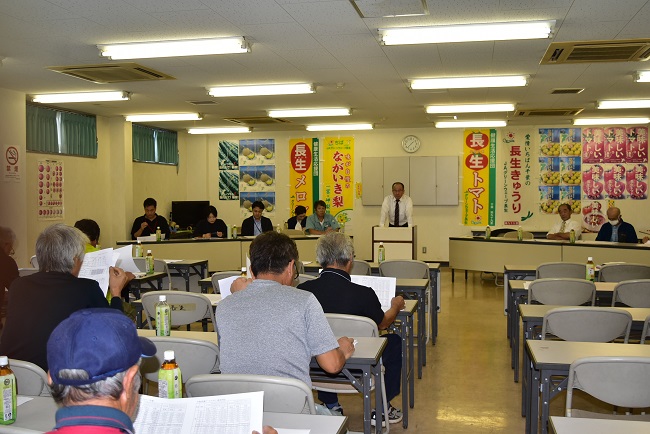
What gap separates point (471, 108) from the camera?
10.3 meters

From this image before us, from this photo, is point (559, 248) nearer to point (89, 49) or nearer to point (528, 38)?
point (528, 38)

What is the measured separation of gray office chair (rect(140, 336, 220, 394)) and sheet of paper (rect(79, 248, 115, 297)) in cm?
88

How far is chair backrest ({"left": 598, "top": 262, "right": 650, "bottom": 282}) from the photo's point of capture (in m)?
6.43

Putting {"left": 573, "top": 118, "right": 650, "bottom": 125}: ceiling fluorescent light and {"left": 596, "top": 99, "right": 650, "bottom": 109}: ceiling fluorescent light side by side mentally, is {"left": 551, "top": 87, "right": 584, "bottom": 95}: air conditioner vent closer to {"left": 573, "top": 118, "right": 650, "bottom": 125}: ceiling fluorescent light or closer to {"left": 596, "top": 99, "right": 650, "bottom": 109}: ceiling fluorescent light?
{"left": 596, "top": 99, "right": 650, "bottom": 109}: ceiling fluorescent light

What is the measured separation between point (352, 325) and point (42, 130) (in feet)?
25.7

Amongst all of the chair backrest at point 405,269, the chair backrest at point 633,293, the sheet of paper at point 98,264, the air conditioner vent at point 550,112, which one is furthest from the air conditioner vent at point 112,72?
the air conditioner vent at point 550,112

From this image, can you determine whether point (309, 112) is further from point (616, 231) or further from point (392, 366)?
point (392, 366)

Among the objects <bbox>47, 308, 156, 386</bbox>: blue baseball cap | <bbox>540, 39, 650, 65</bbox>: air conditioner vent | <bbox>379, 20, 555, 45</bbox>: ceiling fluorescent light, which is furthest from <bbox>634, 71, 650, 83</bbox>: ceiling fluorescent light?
<bbox>47, 308, 156, 386</bbox>: blue baseball cap

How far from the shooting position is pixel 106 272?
392 cm

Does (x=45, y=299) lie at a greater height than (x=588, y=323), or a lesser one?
greater

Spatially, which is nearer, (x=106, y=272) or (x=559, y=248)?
(x=106, y=272)

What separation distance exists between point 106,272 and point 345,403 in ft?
6.80

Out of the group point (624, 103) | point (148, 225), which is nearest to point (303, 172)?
point (148, 225)

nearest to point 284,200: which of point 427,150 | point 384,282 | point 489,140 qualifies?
point 427,150
